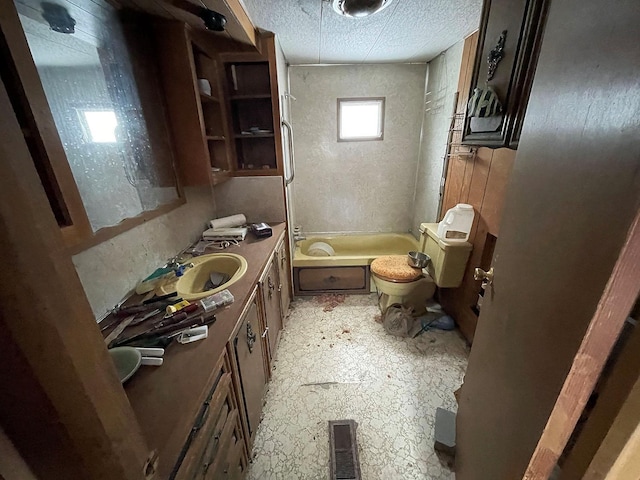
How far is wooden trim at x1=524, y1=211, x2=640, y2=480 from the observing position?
1.33 ft

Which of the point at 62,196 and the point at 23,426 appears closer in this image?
the point at 23,426

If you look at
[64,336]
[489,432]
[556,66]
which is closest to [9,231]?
[64,336]

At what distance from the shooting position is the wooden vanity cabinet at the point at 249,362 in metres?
1.00

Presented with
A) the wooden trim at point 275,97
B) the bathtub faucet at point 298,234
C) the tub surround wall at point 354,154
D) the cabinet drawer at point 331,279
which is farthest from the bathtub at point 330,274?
the wooden trim at point 275,97

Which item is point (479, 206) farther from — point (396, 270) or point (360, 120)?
point (360, 120)

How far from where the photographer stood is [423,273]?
212 centimetres

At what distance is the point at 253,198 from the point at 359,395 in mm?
1622

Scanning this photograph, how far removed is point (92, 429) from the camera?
0.97ft

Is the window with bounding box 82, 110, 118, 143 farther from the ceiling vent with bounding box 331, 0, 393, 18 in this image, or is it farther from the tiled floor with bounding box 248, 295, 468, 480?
the tiled floor with bounding box 248, 295, 468, 480

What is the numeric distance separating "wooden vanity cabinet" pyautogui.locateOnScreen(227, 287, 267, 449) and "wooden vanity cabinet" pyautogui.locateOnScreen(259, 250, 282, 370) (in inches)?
3.6

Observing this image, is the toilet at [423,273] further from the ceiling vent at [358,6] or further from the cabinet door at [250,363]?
the ceiling vent at [358,6]

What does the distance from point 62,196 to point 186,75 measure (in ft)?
3.13

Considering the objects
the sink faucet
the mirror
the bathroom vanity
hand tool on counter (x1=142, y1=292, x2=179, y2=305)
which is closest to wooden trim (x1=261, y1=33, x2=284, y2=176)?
the mirror

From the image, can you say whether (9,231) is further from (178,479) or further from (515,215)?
(515,215)
